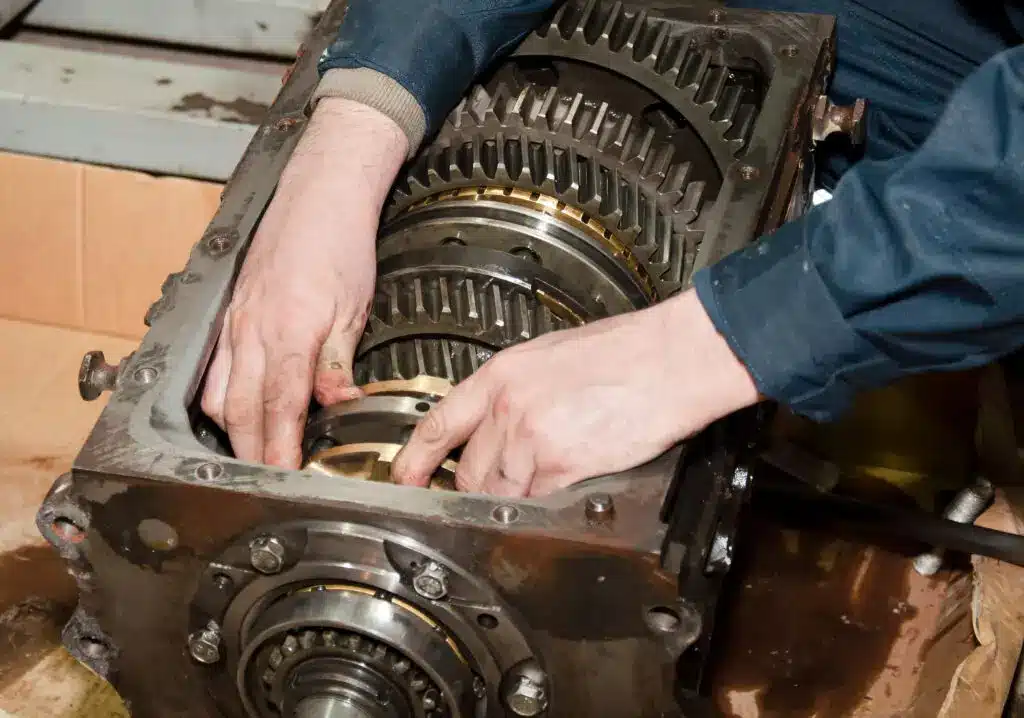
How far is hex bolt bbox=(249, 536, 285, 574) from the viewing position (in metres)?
1.12

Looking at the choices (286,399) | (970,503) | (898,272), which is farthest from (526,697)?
(970,503)

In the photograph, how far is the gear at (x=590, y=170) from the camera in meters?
1.44

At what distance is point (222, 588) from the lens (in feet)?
3.91

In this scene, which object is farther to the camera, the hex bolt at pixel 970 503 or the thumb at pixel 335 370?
the hex bolt at pixel 970 503

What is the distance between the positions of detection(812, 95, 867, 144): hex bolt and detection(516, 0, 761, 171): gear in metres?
0.10

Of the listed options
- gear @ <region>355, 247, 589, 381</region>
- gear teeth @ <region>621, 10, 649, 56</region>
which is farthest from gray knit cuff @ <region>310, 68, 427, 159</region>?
gear teeth @ <region>621, 10, 649, 56</region>

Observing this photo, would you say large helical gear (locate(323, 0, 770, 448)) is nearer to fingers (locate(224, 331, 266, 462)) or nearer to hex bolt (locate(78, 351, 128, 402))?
fingers (locate(224, 331, 266, 462))

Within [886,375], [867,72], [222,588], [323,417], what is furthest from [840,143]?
[222,588]

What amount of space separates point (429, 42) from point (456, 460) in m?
0.54

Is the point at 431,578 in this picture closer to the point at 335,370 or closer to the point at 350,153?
the point at 335,370

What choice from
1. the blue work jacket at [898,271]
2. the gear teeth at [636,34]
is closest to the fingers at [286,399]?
the blue work jacket at [898,271]

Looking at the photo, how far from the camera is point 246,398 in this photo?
4.36 feet

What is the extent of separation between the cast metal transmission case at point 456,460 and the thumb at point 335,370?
25 mm

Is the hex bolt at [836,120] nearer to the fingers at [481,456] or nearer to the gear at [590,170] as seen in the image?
the gear at [590,170]
